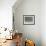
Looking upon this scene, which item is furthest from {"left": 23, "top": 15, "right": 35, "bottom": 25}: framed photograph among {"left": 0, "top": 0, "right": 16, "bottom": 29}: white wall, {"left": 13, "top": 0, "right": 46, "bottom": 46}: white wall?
{"left": 0, "top": 0, "right": 16, "bottom": 29}: white wall

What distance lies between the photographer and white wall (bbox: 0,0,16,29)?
448cm

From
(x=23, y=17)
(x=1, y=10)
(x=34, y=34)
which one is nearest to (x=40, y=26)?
(x=34, y=34)

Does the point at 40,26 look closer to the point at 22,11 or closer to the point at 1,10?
the point at 22,11

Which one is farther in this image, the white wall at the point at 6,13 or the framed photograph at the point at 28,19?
the framed photograph at the point at 28,19

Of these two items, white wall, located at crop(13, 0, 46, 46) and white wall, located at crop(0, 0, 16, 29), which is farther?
white wall, located at crop(13, 0, 46, 46)

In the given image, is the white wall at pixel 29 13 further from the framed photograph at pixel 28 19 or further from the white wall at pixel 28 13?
the framed photograph at pixel 28 19

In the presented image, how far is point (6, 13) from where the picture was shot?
14.9ft

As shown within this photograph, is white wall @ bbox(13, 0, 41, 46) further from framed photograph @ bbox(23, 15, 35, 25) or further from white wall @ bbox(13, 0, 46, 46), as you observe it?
framed photograph @ bbox(23, 15, 35, 25)

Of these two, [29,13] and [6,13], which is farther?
[29,13]

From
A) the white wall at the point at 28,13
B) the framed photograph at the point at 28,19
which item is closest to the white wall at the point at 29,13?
the white wall at the point at 28,13

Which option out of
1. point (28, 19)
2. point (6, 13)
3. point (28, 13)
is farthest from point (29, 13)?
point (6, 13)

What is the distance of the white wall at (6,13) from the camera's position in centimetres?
448

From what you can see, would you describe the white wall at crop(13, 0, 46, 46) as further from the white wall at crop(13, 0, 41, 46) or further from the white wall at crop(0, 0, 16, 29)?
the white wall at crop(0, 0, 16, 29)

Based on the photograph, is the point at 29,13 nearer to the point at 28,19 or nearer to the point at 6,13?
the point at 28,19
